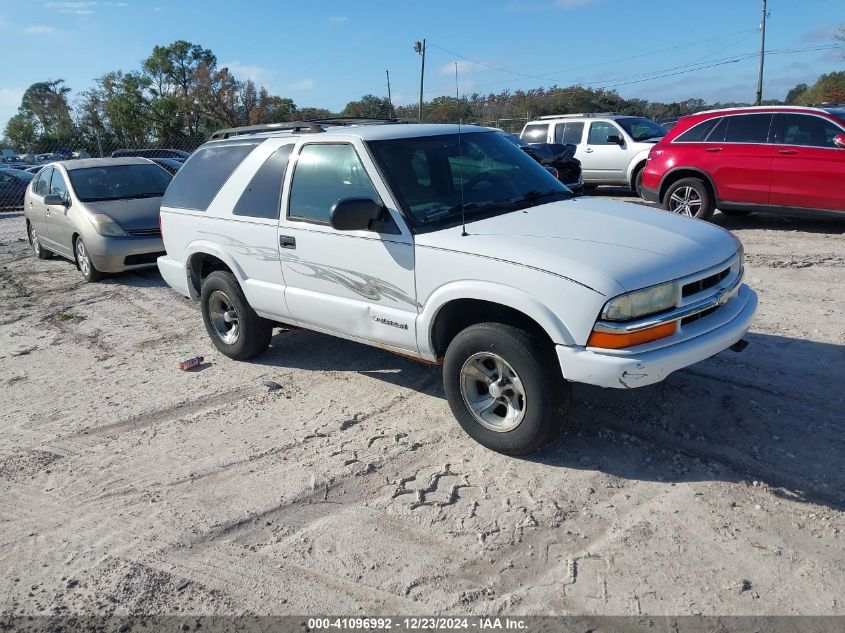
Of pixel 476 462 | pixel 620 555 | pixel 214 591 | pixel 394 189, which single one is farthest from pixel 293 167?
pixel 620 555

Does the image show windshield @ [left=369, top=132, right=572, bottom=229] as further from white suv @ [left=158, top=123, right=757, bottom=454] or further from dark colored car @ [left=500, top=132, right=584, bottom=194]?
dark colored car @ [left=500, top=132, right=584, bottom=194]

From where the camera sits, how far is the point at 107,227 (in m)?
9.43

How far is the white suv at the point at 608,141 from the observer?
14.3 m

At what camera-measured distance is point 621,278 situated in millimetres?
3553

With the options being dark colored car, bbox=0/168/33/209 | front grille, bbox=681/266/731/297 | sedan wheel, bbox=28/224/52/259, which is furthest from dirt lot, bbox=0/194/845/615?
dark colored car, bbox=0/168/33/209

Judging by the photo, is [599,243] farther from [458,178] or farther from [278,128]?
[278,128]

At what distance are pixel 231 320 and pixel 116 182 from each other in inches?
217

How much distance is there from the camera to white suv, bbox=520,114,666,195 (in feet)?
47.0

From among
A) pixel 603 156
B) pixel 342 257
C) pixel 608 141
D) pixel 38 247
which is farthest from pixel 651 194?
pixel 38 247

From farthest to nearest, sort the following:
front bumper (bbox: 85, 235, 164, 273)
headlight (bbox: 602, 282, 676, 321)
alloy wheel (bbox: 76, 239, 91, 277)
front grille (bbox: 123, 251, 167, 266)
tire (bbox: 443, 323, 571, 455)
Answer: alloy wheel (bbox: 76, 239, 91, 277)
front grille (bbox: 123, 251, 167, 266)
front bumper (bbox: 85, 235, 164, 273)
tire (bbox: 443, 323, 571, 455)
headlight (bbox: 602, 282, 676, 321)

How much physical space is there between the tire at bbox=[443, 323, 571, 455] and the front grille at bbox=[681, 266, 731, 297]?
0.81m

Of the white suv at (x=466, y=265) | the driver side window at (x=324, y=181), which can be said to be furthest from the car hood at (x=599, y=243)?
the driver side window at (x=324, y=181)

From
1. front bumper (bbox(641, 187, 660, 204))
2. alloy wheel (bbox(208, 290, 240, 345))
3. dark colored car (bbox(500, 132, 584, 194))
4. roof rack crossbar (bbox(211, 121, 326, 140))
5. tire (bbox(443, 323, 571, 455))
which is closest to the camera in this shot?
tire (bbox(443, 323, 571, 455))

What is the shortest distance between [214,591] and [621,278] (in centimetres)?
246
